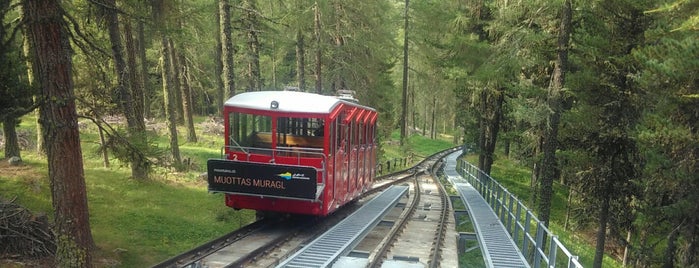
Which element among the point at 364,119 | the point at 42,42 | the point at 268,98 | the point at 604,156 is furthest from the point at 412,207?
the point at 42,42

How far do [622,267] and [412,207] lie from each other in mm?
10397

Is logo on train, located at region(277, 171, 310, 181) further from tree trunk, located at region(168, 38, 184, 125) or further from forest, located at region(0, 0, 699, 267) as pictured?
tree trunk, located at region(168, 38, 184, 125)

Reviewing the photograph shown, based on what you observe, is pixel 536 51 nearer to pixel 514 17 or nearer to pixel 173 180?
pixel 514 17

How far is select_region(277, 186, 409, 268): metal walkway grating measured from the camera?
8320 millimetres

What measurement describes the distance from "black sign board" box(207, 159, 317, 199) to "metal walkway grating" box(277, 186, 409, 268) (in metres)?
1.10

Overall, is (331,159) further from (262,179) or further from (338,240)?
(338,240)

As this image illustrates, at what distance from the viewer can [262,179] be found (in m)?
10.7

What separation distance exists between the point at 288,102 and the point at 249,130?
1206 mm

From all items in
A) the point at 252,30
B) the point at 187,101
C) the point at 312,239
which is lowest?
the point at 312,239

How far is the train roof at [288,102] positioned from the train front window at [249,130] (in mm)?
285

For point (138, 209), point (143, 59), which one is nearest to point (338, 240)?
point (138, 209)

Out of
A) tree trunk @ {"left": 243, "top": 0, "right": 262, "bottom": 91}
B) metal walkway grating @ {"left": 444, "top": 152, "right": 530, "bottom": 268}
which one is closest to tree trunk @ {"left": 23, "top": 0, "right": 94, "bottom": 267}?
metal walkway grating @ {"left": 444, "top": 152, "right": 530, "bottom": 268}

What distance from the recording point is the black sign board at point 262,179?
10484 mm

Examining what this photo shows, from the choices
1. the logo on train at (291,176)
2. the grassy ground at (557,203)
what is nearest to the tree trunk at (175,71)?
the logo on train at (291,176)
